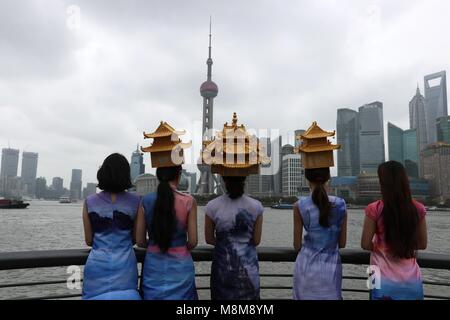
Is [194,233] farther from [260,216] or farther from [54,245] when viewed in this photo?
[54,245]

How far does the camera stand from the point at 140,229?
286cm

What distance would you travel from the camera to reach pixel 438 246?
29.6 meters

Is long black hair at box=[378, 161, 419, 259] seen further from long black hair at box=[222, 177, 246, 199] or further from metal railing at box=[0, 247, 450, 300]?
long black hair at box=[222, 177, 246, 199]

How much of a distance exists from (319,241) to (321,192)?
0.39 meters

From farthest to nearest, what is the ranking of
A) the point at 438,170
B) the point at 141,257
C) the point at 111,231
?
the point at 438,170, the point at 141,257, the point at 111,231

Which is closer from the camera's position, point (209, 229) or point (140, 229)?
point (140, 229)

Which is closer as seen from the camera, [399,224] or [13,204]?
[399,224]

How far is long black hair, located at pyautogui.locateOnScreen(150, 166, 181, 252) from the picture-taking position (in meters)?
2.74

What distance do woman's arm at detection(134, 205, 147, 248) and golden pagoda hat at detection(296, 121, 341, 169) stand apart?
1.39 metres

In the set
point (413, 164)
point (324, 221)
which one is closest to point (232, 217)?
point (324, 221)

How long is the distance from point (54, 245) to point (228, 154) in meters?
29.8

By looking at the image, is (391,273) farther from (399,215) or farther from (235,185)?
(235,185)

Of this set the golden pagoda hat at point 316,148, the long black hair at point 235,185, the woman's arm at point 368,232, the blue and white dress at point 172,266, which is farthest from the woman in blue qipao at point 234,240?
the woman's arm at point 368,232

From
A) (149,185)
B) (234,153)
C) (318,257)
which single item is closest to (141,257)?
(234,153)
